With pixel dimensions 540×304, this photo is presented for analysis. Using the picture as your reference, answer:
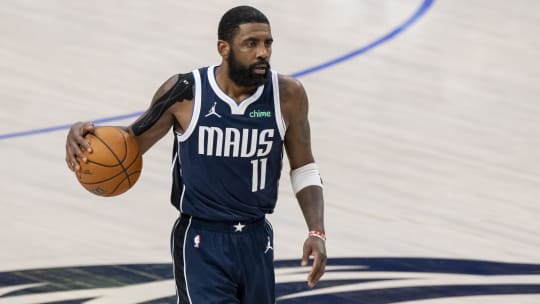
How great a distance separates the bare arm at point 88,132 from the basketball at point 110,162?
3 cm

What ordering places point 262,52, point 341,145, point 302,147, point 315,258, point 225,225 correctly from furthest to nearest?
point 341,145
point 302,147
point 225,225
point 315,258
point 262,52

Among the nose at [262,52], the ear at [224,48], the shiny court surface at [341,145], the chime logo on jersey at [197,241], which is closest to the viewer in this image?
the nose at [262,52]

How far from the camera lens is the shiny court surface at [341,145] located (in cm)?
783

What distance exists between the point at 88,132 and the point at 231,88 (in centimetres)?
65

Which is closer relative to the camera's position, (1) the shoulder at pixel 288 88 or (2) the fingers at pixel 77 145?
(2) the fingers at pixel 77 145

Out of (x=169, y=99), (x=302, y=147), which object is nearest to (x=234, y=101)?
(x=169, y=99)

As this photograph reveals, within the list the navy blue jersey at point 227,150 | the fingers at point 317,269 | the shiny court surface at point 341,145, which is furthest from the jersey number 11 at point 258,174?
the shiny court surface at point 341,145

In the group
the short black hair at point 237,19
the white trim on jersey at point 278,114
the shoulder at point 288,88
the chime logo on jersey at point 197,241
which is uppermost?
the short black hair at point 237,19

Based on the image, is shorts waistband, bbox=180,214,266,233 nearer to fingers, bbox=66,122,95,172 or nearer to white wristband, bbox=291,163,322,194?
white wristband, bbox=291,163,322,194

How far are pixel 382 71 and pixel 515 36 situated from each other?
2126 millimetres

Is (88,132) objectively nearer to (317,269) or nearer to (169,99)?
(169,99)

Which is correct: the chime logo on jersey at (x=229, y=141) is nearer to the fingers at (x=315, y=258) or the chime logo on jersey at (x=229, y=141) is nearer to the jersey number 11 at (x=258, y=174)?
the jersey number 11 at (x=258, y=174)

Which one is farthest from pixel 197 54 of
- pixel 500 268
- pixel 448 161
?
pixel 500 268

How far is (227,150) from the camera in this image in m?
5.22
